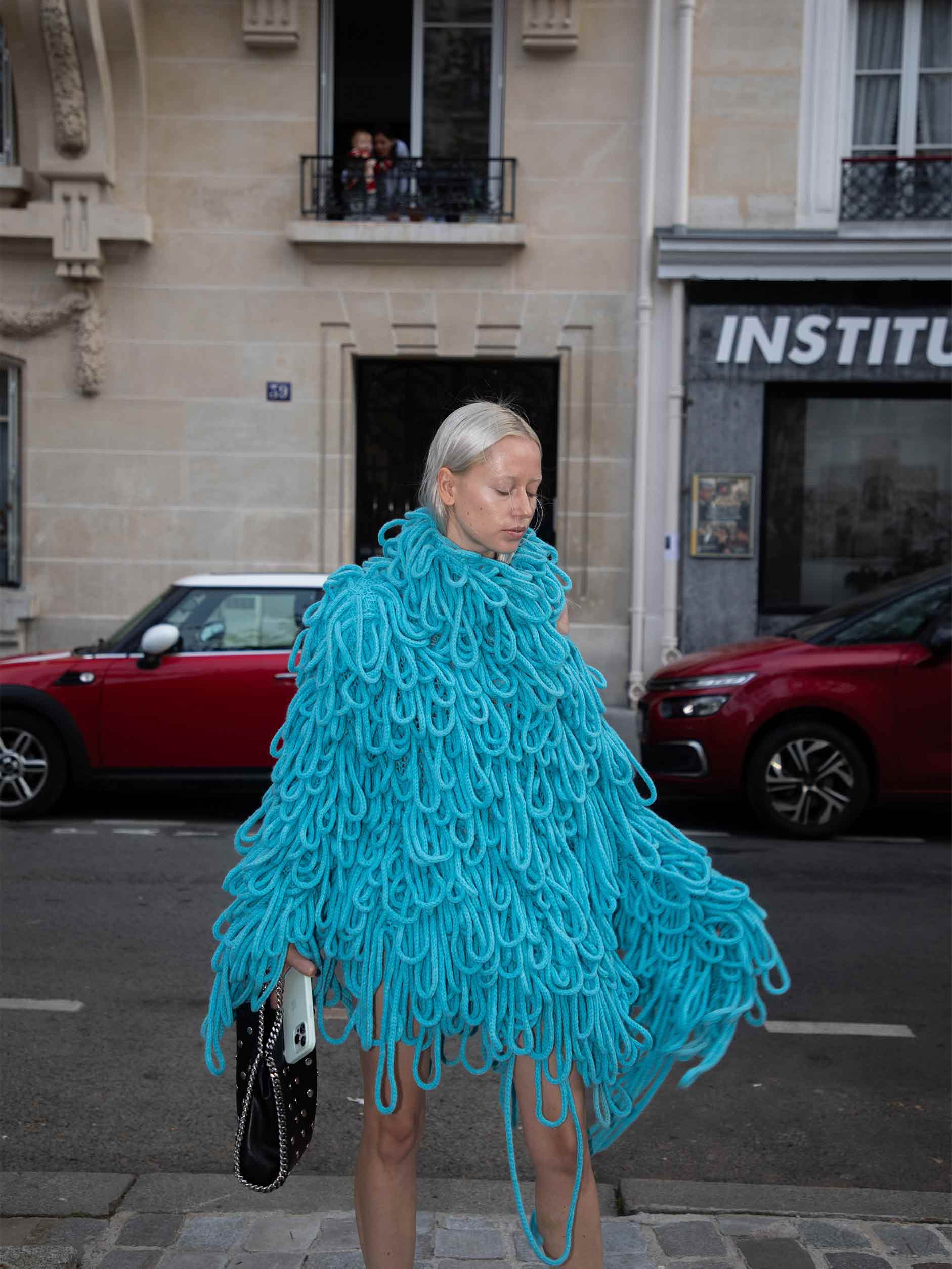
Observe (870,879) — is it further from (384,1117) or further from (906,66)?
(906,66)

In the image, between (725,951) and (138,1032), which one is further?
(138,1032)

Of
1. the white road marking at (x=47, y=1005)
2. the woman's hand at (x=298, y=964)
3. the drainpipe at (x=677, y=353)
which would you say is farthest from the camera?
the drainpipe at (x=677, y=353)

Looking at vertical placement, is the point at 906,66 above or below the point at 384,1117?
above

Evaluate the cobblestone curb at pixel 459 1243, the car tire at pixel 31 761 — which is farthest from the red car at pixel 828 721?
the cobblestone curb at pixel 459 1243

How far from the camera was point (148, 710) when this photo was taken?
8109 mm

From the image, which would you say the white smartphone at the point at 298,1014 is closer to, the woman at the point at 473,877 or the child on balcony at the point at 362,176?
the woman at the point at 473,877

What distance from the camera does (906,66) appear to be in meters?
13.1

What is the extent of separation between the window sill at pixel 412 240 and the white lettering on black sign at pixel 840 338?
2.26m

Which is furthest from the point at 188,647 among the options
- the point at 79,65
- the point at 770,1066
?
the point at 79,65

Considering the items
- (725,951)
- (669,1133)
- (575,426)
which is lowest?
(669,1133)

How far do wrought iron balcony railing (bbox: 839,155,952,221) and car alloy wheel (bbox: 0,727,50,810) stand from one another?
29.4ft

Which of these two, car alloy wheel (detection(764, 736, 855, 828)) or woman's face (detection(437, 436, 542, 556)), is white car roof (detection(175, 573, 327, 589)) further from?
woman's face (detection(437, 436, 542, 556))

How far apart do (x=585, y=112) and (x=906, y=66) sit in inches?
122

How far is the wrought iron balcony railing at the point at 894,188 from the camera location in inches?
509
